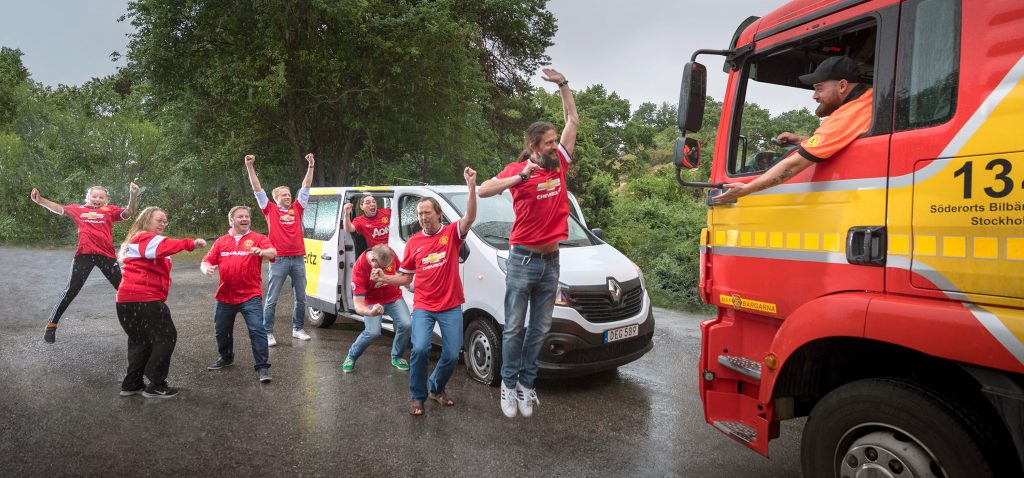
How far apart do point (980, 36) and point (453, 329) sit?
138 inches

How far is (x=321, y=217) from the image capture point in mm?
7844

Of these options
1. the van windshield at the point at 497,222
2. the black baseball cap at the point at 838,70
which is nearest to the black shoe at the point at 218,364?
the van windshield at the point at 497,222

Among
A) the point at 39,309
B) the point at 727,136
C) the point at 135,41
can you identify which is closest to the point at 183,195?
the point at 135,41

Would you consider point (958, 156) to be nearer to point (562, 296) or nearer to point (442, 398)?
point (562, 296)

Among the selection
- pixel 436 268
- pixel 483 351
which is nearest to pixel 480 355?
pixel 483 351

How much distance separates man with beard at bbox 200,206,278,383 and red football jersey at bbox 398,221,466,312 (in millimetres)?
1635

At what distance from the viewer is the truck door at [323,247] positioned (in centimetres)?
735

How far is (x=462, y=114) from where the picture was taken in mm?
19797

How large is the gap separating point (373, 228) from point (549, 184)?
304 cm

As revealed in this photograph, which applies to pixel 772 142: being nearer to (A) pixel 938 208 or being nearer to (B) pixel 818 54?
(B) pixel 818 54

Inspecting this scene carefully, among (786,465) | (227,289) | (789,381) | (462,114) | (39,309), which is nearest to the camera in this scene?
(789,381)

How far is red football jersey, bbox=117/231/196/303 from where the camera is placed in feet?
16.5

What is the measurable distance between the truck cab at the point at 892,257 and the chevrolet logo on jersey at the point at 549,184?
1.16 meters

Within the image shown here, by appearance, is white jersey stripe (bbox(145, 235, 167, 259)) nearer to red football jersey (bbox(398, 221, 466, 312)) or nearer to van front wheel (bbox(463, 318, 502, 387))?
red football jersey (bbox(398, 221, 466, 312))
